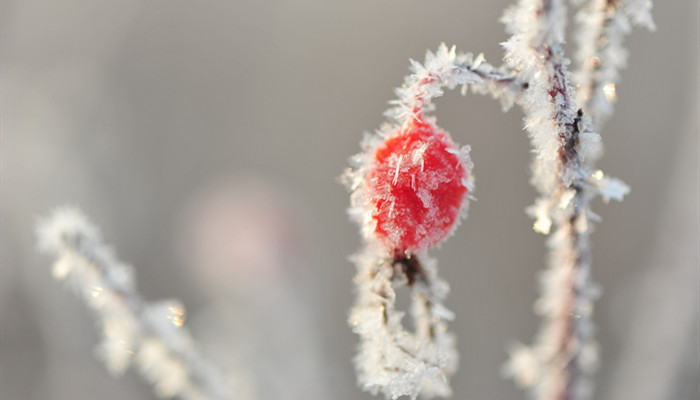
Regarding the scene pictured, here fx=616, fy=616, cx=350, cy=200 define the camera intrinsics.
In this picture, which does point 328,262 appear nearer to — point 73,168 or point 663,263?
point 73,168

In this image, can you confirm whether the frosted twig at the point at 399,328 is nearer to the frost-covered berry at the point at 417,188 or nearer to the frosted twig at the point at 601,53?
the frost-covered berry at the point at 417,188

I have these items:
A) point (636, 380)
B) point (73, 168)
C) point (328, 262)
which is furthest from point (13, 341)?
point (636, 380)

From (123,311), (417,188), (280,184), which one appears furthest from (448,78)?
(280,184)

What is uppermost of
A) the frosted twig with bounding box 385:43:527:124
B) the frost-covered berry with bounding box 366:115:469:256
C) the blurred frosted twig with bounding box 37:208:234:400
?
the frosted twig with bounding box 385:43:527:124

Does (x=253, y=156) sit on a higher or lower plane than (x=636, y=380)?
higher

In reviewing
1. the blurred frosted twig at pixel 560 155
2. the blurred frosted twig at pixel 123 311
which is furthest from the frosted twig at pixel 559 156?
the blurred frosted twig at pixel 123 311

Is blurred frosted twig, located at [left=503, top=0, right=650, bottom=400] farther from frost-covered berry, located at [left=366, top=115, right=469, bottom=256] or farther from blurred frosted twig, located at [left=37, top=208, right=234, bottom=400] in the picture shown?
blurred frosted twig, located at [left=37, top=208, right=234, bottom=400]

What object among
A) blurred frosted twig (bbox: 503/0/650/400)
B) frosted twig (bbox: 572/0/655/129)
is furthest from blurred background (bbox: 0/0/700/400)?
frosted twig (bbox: 572/0/655/129)

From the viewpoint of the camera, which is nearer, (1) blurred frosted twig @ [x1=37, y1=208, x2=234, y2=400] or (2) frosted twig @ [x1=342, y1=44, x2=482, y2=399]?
(2) frosted twig @ [x1=342, y1=44, x2=482, y2=399]
